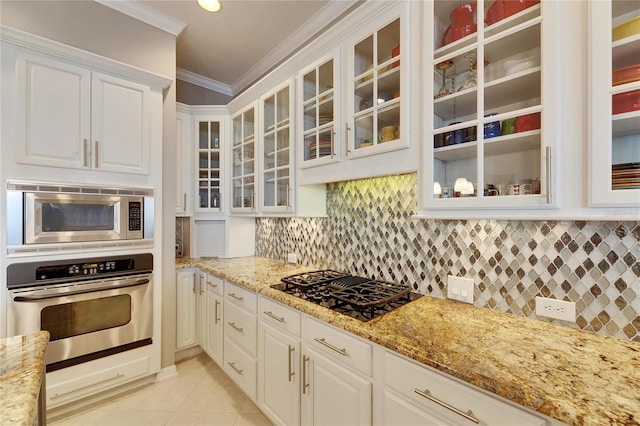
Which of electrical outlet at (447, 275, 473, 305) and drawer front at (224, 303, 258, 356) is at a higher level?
electrical outlet at (447, 275, 473, 305)

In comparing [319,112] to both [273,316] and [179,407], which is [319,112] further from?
[179,407]

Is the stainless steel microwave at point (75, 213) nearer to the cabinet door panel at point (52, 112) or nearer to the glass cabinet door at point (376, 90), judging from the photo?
the cabinet door panel at point (52, 112)

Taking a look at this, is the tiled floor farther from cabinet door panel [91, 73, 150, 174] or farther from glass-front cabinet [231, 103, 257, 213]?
cabinet door panel [91, 73, 150, 174]

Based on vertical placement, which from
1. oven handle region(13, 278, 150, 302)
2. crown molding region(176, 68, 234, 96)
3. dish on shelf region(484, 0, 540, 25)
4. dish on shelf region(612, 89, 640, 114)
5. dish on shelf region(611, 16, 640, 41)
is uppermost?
crown molding region(176, 68, 234, 96)

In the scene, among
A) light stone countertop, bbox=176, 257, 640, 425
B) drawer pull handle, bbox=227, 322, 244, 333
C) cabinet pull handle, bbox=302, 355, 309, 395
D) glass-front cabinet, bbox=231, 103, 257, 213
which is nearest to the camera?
light stone countertop, bbox=176, 257, 640, 425

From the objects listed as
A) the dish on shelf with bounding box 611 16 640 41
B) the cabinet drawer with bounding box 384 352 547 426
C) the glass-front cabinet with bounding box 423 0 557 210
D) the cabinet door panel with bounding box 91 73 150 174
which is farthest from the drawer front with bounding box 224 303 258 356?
the dish on shelf with bounding box 611 16 640 41

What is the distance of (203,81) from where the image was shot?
3.22m

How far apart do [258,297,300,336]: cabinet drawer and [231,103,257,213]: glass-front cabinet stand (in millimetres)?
996

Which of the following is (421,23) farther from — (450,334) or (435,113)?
(450,334)

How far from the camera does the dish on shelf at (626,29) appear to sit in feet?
2.87

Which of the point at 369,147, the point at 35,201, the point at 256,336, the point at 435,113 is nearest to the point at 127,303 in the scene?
the point at 35,201

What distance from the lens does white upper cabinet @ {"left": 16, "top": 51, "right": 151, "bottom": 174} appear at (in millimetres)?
1728

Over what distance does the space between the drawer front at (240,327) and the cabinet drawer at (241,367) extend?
0.18 feet

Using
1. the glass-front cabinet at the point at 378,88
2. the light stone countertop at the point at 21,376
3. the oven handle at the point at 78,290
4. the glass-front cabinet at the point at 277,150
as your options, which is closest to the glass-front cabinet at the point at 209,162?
the glass-front cabinet at the point at 277,150
